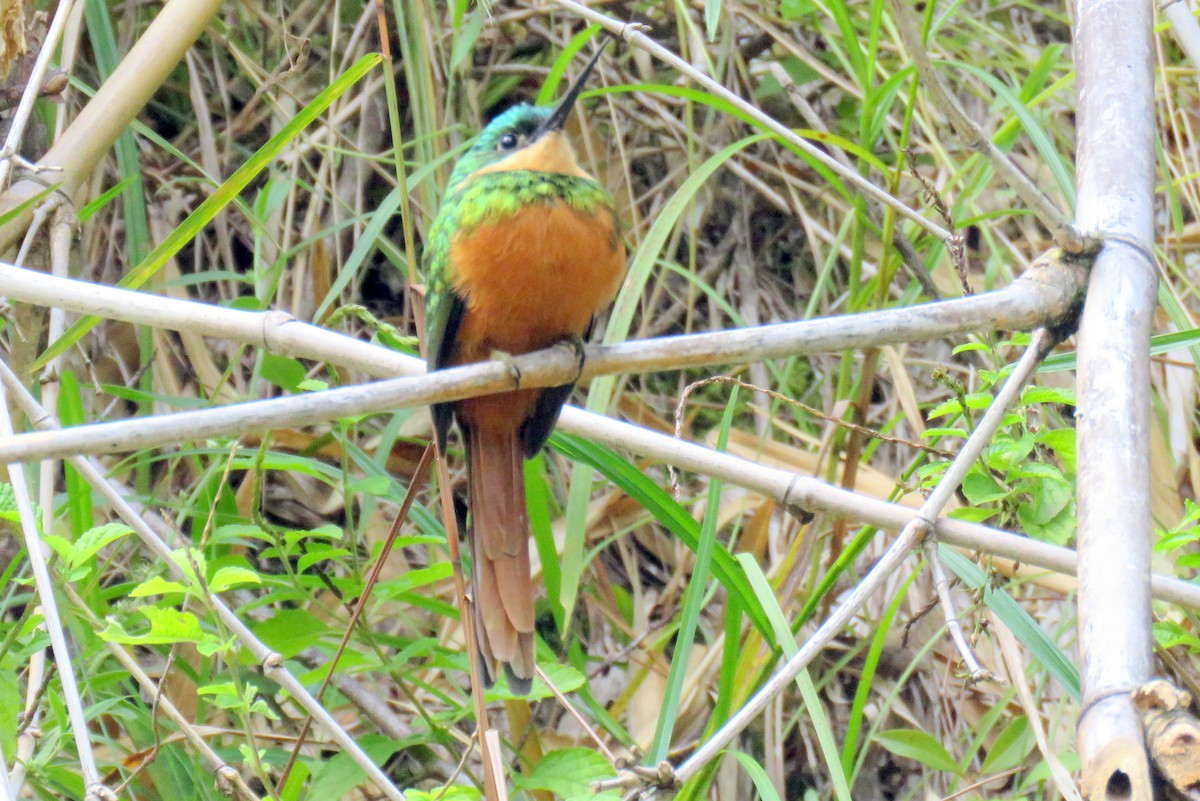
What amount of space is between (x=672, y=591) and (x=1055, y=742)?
0.88m

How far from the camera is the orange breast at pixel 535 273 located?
174 cm

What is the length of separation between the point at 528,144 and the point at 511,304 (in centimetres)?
36

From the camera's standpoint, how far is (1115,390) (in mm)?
1148

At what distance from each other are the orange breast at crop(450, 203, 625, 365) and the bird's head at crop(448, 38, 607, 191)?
16 cm

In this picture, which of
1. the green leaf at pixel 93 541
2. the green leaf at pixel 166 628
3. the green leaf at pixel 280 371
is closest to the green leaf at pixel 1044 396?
the green leaf at pixel 166 628

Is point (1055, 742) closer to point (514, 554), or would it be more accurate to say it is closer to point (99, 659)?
point (514, 554)

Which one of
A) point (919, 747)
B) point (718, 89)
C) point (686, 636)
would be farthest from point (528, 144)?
point (919, 747)

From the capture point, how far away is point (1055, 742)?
2.23 meters

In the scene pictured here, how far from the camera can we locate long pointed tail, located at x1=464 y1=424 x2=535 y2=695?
1721mm

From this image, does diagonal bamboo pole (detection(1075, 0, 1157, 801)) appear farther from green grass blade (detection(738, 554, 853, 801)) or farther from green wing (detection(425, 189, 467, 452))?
green wing (detection(425, 189, 467, 452))

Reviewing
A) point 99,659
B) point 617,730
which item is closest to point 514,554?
point 617,730

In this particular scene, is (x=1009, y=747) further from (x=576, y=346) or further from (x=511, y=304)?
(x=511, y=304)

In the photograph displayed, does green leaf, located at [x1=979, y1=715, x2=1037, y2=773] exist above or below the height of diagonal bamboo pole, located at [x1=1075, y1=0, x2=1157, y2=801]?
below

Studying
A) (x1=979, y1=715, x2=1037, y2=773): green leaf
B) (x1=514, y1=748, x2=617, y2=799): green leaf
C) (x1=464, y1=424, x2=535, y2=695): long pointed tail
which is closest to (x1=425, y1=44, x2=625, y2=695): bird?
(x1=464, y1=424, x2=535, y2=695): long pointed tail
